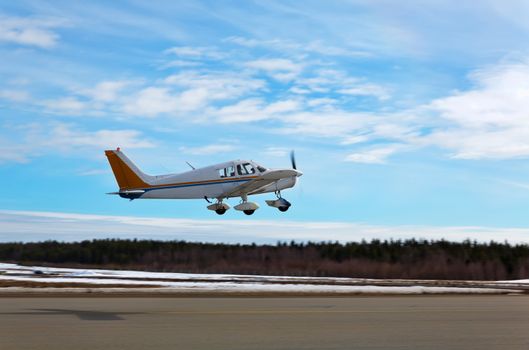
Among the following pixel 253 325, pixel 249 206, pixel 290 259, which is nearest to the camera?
pixel 253 325

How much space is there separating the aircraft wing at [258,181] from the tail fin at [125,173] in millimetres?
4110

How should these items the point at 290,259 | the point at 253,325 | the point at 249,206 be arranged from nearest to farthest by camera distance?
the point at 253,325 < the point at 249,206 < the point at 290,259

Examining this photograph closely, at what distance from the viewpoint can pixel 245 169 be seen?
117ft

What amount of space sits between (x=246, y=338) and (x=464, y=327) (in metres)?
5.94

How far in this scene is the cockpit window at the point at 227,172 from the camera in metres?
35.5

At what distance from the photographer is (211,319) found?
1839cm

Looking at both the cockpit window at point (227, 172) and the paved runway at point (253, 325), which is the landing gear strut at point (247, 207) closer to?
the cockpit window at point (227, 172)

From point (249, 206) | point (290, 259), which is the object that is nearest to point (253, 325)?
point (249, 206)

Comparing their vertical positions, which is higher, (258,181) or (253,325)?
(258,181)

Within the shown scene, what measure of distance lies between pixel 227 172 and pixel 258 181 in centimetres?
158

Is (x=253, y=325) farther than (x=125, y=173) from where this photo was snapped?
No

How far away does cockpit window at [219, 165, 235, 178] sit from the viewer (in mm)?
35469

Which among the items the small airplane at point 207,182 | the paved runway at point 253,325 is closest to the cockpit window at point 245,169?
the small airplane at point 207,182

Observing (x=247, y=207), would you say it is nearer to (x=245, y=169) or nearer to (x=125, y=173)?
(x=245, y=169)
